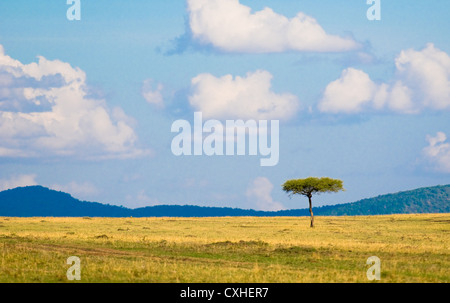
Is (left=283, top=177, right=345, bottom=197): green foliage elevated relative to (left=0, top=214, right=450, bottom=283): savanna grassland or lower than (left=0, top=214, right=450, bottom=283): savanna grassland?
elevated

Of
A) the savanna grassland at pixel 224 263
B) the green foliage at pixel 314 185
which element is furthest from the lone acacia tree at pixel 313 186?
the savanna grassland at pixel 224 263

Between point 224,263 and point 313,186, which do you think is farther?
point 313,186

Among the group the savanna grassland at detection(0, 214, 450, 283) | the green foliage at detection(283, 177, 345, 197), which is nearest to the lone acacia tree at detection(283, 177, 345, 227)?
the green foliage at detection(283, 177, 345, 197)

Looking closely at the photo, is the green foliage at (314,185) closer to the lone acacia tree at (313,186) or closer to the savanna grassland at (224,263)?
the lone acacia tree at (313,186)

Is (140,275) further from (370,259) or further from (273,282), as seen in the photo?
(370,259)

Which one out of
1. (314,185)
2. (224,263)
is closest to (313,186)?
(314,185)

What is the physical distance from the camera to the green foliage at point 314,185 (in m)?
89.0

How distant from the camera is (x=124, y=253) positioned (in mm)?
38406

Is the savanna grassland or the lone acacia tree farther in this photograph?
the lone acacia tree

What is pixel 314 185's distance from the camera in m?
89.0

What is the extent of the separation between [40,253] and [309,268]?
14752 mm

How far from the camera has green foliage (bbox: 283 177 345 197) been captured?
89000 millimetres

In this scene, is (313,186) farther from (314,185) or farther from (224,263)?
(224,263)

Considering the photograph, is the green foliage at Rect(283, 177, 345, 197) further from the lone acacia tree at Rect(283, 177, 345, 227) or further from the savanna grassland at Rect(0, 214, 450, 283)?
the savanna grassland at Rect(0, 214, 450, 283)
